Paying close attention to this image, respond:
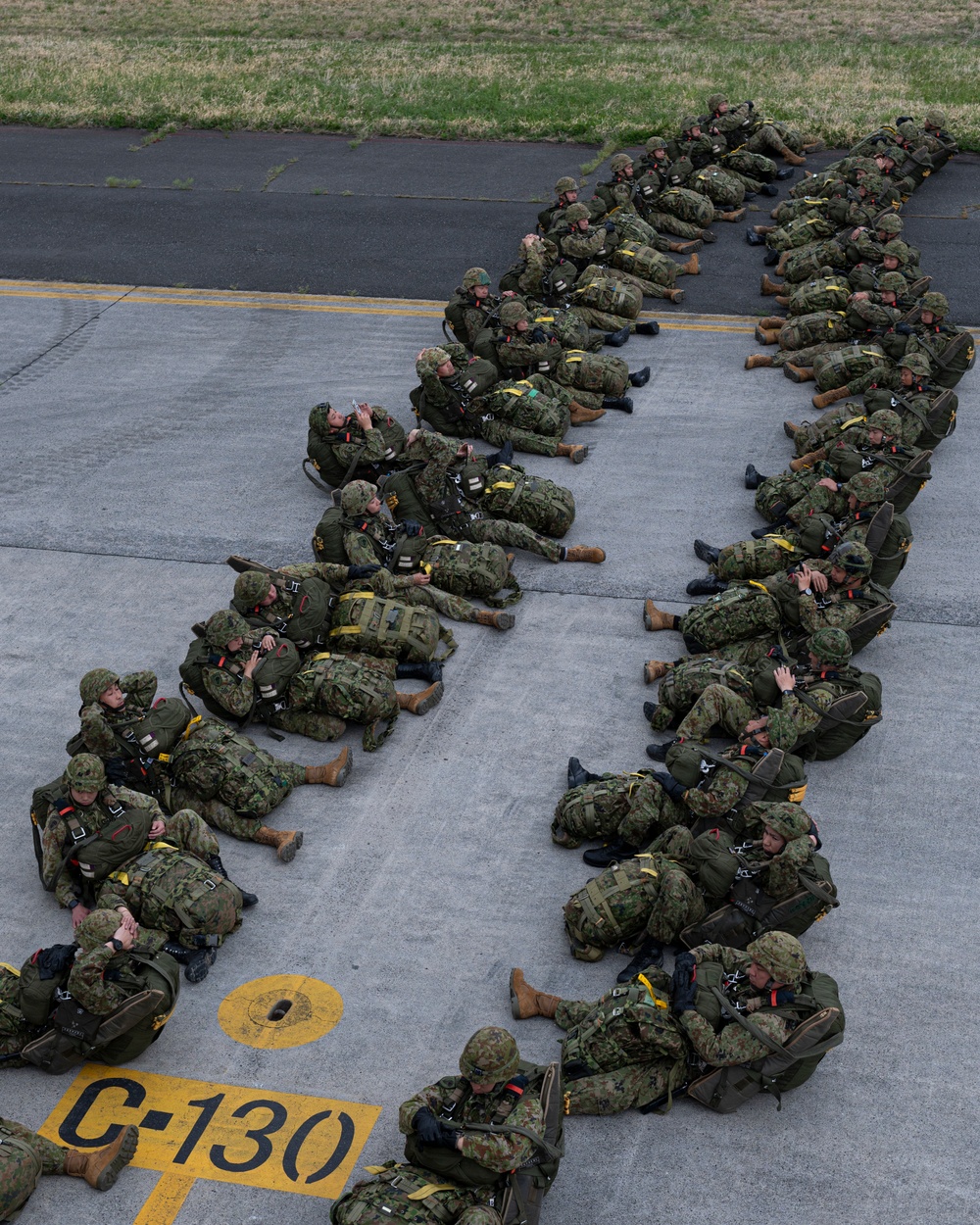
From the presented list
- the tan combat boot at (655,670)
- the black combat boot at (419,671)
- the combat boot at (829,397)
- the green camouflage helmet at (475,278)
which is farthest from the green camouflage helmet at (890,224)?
the black combat boot at (419,671)

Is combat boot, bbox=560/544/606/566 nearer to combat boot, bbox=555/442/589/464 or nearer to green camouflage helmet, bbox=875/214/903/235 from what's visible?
combat boot, bbox=555/442/589/464

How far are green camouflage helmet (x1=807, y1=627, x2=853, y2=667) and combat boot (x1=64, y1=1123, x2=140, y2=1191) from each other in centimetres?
604

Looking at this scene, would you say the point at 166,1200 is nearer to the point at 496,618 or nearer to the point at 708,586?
the point at 496,618

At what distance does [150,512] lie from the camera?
566 inches

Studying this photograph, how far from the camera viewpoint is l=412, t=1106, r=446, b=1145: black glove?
7078 mm


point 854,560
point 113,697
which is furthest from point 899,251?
point 113,697

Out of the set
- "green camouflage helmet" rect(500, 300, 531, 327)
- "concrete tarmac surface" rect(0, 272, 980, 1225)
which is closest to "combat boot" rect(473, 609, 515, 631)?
"concrete tarmac surface" rect(0, 272, 980, 1225)

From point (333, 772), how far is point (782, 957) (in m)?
3.90

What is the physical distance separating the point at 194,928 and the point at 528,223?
50.1 feet

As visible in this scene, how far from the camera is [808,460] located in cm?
1419

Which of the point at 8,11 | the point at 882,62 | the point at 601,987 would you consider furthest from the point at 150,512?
the point at 8,11

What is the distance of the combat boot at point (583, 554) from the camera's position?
43.2 feet

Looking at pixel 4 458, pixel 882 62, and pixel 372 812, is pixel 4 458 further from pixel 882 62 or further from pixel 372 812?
pixel 882 62

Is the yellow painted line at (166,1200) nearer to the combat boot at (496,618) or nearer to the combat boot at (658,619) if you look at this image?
the combat boot at (496,618)
